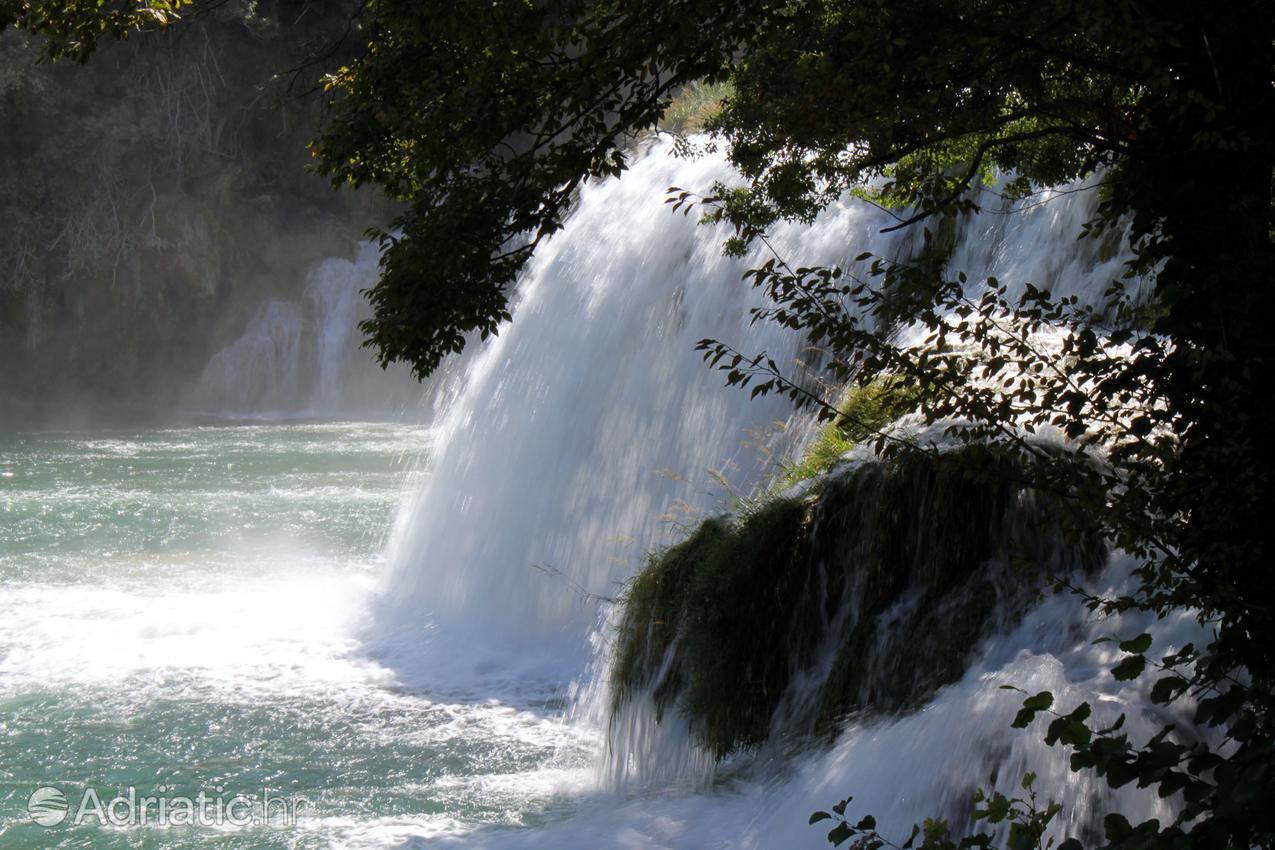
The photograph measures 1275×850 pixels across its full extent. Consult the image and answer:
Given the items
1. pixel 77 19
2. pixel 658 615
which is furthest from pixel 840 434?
pixel 77 19

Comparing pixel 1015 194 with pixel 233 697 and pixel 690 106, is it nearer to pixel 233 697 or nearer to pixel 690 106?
pixel 233 697

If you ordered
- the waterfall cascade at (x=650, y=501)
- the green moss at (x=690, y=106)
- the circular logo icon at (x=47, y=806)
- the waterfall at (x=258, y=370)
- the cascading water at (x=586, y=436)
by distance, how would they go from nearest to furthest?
the waterfall cascade at (x=650, y=501) < the circular logo icon at (x=47, y=806) < the cascading water at (x=586, y=436) < the green moss at (x=690, y=106) < the waterfall at (x=258, y=370)

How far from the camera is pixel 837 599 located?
6203mm

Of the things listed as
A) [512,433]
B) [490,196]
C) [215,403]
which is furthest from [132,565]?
[215,403]

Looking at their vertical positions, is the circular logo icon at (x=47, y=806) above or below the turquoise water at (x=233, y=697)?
below

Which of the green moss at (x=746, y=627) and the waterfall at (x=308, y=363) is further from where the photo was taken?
the waterfall at (x=308, y=363)

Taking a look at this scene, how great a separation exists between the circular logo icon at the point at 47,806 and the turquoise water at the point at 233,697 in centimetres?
5

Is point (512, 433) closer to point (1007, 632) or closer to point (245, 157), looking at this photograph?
point (1007, 632)

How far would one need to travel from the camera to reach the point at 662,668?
22.1 feet

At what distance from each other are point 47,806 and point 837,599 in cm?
423

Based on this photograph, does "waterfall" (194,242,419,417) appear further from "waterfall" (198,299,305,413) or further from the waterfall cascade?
the waterfall cascade

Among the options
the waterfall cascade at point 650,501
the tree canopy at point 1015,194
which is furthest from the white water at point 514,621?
the tree canopy at point 1015,194

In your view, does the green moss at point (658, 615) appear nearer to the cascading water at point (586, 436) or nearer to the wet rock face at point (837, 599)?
the wet rock face at point (837, 599)

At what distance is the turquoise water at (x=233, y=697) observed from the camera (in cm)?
656
